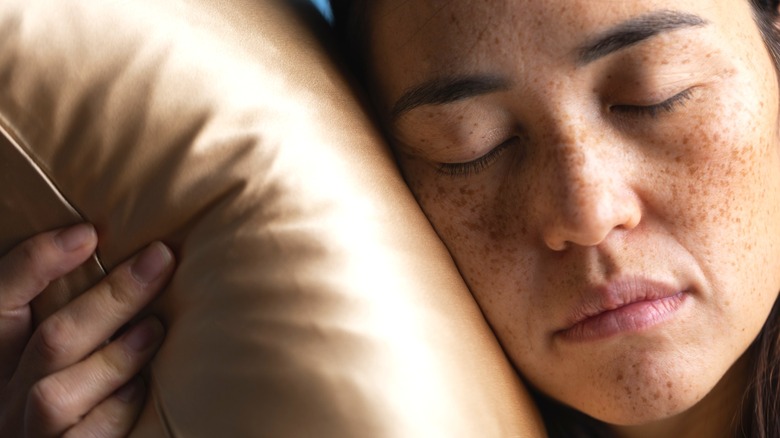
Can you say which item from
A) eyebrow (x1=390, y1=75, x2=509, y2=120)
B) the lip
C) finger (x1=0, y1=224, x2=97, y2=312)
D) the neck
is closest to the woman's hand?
finger (x1=0, y1=224, x2=97, y2=312)

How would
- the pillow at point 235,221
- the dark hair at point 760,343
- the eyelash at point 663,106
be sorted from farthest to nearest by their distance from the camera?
the dark hair at point 760,343, the eyelash at point 663,106, the pillow at point 235,221

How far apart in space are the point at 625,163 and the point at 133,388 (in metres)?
0.51

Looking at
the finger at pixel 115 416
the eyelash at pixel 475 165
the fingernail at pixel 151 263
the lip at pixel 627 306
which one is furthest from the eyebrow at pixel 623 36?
the finger at pixel 115 416

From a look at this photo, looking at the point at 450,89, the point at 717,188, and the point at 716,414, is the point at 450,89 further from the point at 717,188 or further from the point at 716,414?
the point at 716,414

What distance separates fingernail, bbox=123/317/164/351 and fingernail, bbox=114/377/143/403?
0.04 meters

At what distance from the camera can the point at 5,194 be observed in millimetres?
764

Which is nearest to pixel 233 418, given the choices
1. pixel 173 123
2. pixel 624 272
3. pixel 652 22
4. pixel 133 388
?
pixel 133 388

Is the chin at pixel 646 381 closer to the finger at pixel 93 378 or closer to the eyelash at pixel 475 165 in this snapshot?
the eyelash at pixel 475 165

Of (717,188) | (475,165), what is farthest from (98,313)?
(717,188)

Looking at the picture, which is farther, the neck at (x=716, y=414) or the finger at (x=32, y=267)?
the neck at (x=716, y=414)

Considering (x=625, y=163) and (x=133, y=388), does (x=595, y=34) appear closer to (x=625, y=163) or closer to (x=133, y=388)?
(x=625, y=163)

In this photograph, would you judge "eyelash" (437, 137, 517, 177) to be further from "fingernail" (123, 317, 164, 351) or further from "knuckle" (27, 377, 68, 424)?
"knuckle" (27, 377, 68, 424)

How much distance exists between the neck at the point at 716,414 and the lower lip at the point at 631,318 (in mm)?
236

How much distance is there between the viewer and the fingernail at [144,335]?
0.77m
